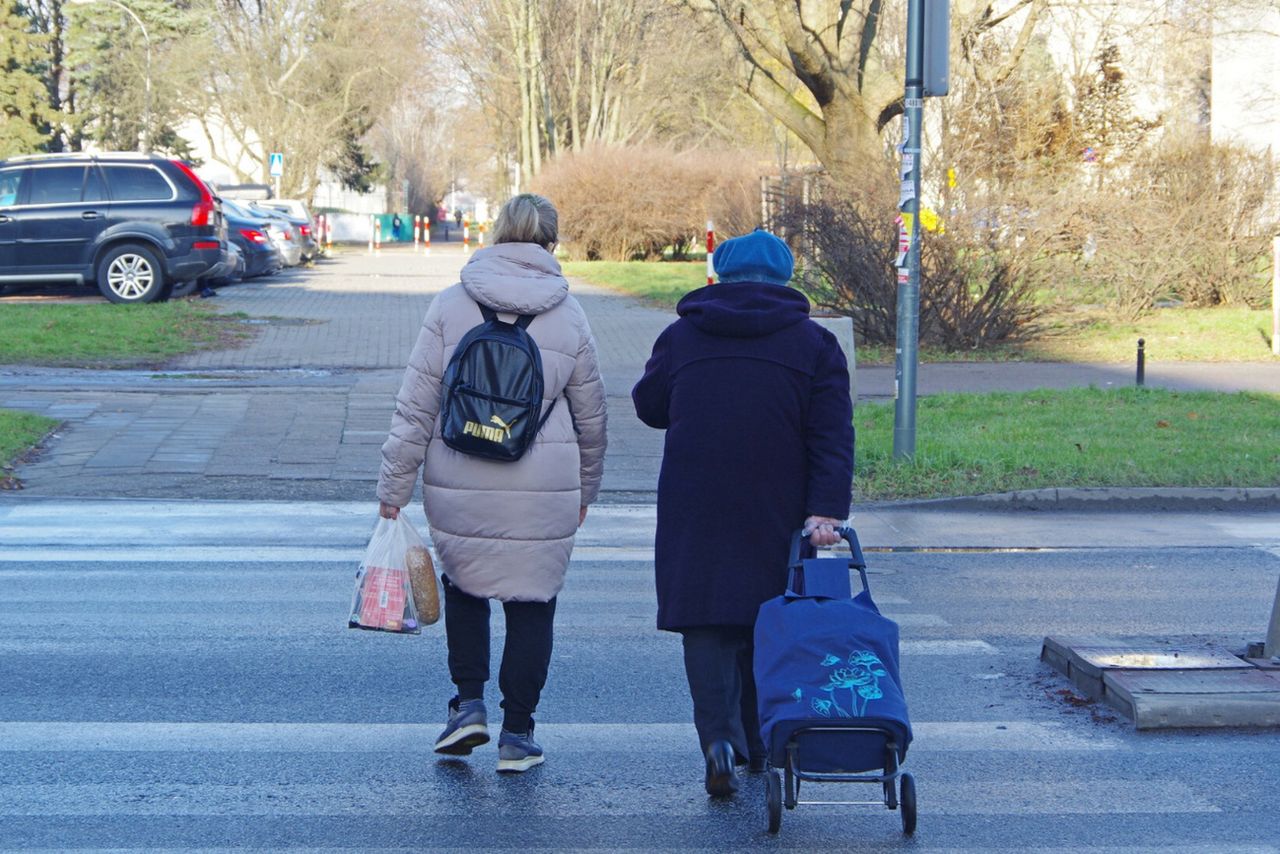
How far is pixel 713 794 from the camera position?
15.5 feet

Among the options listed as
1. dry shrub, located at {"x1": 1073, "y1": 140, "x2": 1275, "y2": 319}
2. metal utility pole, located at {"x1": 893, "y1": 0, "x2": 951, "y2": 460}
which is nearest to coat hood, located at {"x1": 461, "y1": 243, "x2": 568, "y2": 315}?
metal utility pole, located at {"x1": 893, "y1": 0, "x2": 951, "y2": 460}

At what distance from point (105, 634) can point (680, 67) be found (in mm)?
46840

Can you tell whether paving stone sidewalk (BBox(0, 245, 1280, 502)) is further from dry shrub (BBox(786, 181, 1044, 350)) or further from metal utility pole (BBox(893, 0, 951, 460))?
metal utility pole (BBox(893, 0, 951, 460))

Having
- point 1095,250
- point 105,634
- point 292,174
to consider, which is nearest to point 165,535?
point 105,634

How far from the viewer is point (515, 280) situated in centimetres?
480

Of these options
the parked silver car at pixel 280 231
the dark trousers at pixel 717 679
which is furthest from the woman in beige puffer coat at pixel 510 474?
the parked silver car at pixel 280 231

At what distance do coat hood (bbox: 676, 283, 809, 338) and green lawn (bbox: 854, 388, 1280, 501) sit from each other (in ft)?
20.6

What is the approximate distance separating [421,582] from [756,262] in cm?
148

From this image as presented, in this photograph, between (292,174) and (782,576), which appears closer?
(782,576)

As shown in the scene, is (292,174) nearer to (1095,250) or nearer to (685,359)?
(1095,250)

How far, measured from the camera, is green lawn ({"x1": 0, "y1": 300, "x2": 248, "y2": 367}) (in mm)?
17297

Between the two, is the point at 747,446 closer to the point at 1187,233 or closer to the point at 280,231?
the point at 1187,233

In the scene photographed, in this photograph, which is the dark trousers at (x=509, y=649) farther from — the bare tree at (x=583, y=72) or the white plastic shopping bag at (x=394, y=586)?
the bare tree at (x=583, y=72)

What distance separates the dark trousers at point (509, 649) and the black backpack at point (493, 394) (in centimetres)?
52
